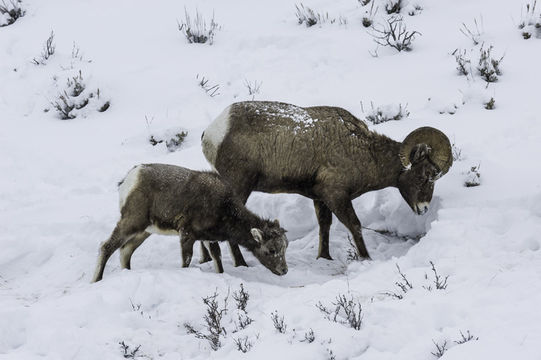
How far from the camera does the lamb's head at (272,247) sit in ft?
26.6

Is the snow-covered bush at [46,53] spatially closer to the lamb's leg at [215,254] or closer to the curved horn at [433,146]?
the lamb's leg at [215,254]

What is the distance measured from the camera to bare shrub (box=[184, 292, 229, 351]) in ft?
18.5

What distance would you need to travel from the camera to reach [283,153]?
340 inches

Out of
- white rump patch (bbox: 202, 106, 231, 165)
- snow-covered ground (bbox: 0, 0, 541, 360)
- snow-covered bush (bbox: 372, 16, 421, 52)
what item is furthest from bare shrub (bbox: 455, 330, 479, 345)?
snow-covered bush (bbox: 372, 16, 421, 52)

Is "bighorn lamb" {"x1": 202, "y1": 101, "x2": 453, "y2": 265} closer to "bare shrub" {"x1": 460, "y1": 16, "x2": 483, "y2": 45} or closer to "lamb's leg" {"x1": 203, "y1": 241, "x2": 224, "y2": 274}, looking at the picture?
"lamb's leg" {"x1": 203, "y1": 241, "x2": 224, "y2": 274}

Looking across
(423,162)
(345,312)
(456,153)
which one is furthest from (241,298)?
(456,153)

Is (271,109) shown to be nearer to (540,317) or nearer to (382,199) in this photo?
(382,199)

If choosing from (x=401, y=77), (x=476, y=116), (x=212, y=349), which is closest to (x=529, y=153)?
(x=476, y=116)

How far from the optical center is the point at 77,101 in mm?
12195

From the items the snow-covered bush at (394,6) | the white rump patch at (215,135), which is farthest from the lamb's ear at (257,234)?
the snow-covered bush at (394,6)

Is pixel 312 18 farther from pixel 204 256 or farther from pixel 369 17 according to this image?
pixel 204 256

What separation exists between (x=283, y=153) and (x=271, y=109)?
23.3 inches

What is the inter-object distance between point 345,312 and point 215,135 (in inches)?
143

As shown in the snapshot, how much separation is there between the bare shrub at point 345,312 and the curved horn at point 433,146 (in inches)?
133
